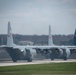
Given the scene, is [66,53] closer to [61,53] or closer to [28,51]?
[61,53]

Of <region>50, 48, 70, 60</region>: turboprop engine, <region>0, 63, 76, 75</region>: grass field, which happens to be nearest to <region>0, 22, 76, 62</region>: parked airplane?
<region>50, 48, 70, 60</region>: turboprop engine

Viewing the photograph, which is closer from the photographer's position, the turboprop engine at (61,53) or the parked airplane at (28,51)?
the parked airplane at (28,51)

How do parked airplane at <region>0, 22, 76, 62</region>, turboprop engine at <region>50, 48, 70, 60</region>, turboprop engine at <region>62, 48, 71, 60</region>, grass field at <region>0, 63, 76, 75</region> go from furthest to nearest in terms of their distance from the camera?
turboprop engine at <region>62, 48, 71, 60</region>, turboprop engine at <region>50, 48, 70, 60</region>, parked airplane at <region>0, 22, 76, 62</region>, grass field at <region>0, 63, 76, 75</region>

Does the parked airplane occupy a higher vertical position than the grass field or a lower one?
higher

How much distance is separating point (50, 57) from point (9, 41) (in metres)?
16.6

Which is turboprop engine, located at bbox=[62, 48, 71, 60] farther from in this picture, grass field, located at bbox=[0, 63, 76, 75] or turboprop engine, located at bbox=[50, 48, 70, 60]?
grass field, located at bbox=[0, 63, 76, 75]

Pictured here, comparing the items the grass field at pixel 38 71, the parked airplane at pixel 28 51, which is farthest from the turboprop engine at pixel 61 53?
the grass field at pixel 38 71

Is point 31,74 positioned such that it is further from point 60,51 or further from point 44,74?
point 60,51

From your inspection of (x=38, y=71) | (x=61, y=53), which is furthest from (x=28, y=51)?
(x=38, y=71)

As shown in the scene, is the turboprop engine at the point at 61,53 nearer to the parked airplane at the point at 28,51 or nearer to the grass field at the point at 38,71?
the parked airplane at the point at 28,51

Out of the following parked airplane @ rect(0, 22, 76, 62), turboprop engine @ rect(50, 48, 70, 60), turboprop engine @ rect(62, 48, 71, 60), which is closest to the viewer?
parked airplane @ rect(0, 22, 76, 62)

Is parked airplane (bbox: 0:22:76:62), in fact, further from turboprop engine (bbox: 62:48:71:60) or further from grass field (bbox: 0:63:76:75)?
grass field (bbox: 0:63:76:75)

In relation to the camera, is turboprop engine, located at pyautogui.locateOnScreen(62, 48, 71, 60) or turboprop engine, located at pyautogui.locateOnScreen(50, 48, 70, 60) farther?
turboprop engine, located at pyautogui.locateOnScreen(62, 48, 71, 60)

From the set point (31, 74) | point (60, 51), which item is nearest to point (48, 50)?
point (60, 51)
